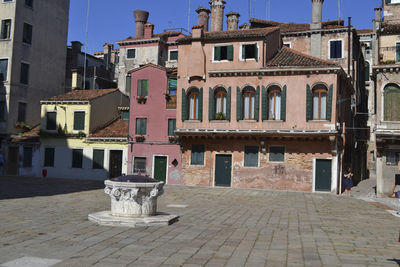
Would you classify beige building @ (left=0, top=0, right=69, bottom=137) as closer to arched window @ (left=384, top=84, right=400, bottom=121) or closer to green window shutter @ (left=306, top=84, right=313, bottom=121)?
green window shutter @ (left=306, top=84, right=313, bottom=121)

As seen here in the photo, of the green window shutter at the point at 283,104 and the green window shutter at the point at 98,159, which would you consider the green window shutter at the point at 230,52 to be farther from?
the green window shutter at the point at 98,159

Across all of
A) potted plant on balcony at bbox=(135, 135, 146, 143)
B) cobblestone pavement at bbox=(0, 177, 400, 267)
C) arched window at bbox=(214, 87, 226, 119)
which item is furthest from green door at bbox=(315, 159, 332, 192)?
potted plant on balcony at bbox=(135, 135, 146, 143)

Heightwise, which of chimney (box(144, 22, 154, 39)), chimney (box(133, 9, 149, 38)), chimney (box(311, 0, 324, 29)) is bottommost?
chimney (box(311, 0, 324, 29))

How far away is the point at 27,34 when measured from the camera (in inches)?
1441

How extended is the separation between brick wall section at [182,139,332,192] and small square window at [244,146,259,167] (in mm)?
222

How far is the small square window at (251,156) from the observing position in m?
27.4

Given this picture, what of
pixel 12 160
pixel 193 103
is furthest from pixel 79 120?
pixel 193 103

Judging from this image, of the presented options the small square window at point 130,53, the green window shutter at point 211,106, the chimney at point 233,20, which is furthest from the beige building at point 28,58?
the green window shutter at point 211,106

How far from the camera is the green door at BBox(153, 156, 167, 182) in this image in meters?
30.1

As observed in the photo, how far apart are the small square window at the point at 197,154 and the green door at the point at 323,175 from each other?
7734 millimetres

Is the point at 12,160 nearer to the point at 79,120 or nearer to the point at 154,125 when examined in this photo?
the point at 79,120

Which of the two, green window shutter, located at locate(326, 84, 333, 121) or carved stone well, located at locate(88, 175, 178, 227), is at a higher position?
green window shutter, located at locate(326, 84, 333, 121)

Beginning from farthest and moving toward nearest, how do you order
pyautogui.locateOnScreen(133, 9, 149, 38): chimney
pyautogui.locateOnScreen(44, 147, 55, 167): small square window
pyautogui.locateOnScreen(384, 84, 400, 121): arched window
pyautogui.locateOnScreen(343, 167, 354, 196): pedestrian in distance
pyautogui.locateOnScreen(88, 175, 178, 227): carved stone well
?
pyautogui.locateOnScreen(133, 9, 149, 38): chimney → pyautogui.locateOnScreen(44, 147, 55, 167): small square window → pyautogui.locateOnScreen(343, 167, 354, 196): pedestrian in distance → pyautogui.locateOnScreen(384, 84, 400, 121): arched window → pyautogui.locateOnScreen(88, 175, 178, 227): carved stone well

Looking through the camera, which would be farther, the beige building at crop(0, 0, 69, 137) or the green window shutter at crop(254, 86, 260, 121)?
the beige building at crop(0, 0, 69, 137)
